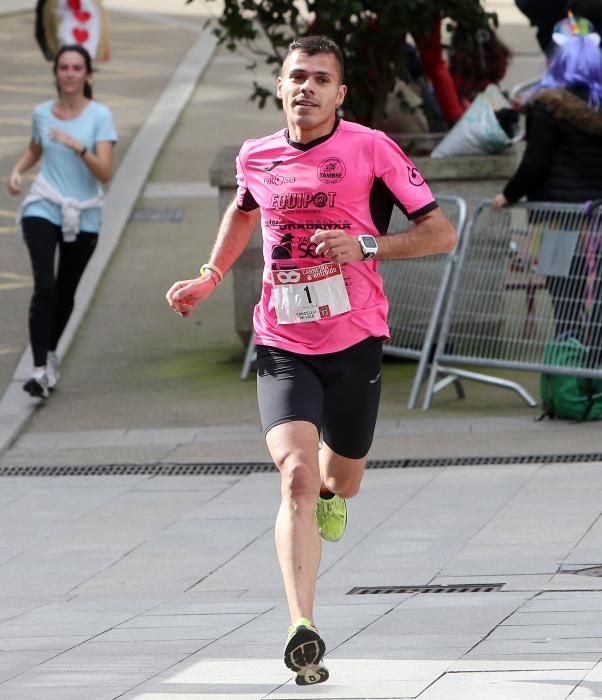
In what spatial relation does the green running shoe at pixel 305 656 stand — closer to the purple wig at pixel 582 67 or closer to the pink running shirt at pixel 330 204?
the pink running shirt at pixel 330 204

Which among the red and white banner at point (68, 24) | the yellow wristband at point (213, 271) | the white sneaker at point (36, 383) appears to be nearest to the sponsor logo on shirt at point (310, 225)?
the yellow wristband at point (213, 271)

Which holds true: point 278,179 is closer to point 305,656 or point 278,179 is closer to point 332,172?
point 332,172

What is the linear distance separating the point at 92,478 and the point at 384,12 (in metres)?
3.55

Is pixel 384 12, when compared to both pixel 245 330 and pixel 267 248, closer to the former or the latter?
pixel 245 330

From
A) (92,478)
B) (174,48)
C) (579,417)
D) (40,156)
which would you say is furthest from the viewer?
(174,48)

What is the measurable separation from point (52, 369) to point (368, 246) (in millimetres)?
5743

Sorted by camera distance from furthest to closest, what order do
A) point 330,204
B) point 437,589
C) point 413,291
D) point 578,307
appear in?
point 413,291 → point 578,307 → point 437,589 → point 330,204

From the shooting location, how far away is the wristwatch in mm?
5035

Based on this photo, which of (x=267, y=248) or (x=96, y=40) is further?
(x=96, y=40)

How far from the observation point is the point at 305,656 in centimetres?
473

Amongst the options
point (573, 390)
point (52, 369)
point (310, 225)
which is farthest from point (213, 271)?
point (52, 369)

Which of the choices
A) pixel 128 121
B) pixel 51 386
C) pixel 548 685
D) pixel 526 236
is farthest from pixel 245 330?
pixel 128 121

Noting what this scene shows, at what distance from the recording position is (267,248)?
5410mm

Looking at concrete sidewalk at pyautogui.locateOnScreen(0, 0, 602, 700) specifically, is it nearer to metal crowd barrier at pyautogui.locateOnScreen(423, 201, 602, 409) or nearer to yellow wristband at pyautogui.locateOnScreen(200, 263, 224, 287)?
metal crowd barrier at pyautogui.locateOnScreen(423, 201, 602, 409)
